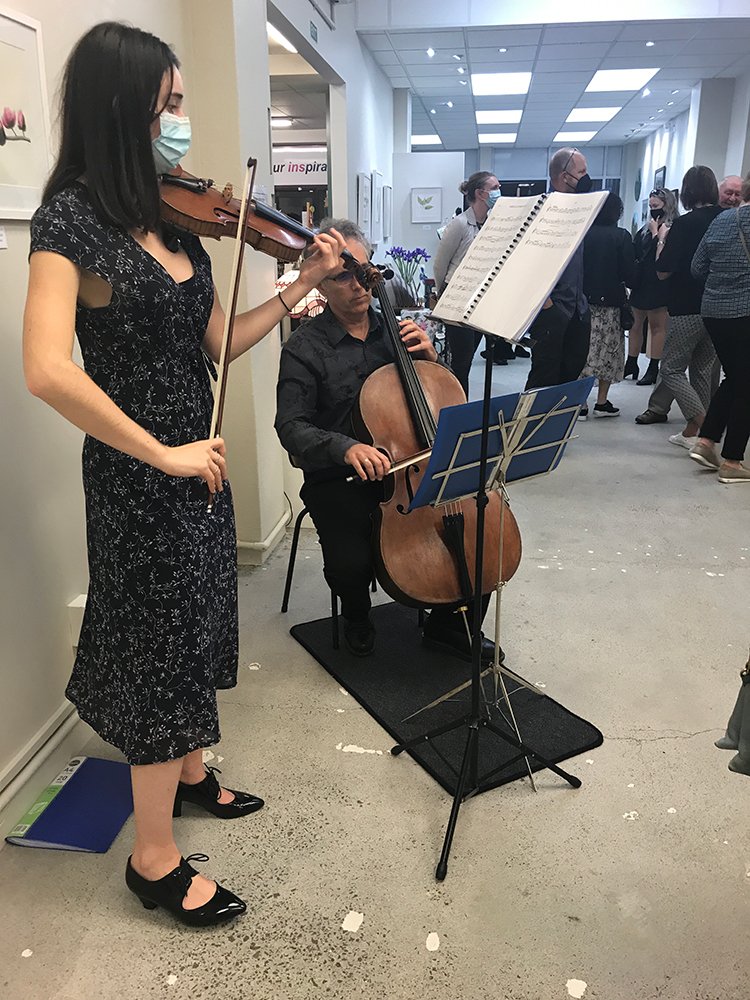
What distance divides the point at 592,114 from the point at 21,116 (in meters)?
10.0

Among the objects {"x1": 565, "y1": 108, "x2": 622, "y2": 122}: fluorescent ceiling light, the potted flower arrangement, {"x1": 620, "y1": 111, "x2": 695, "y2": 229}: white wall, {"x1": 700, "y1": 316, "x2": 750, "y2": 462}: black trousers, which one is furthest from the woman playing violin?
{"x1": 565, "y1": 108, "x2": 622, "y2": 122}: fluorescent ceiling light

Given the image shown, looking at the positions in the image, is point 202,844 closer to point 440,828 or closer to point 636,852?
point 440,828

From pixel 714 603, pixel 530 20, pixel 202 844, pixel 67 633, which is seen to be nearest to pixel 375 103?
pixel 530 20

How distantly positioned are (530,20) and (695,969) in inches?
232

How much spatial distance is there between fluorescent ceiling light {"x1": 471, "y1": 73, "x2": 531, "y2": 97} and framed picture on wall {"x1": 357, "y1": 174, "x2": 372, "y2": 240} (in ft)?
8.28

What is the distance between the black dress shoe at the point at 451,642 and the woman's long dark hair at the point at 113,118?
1.50 m

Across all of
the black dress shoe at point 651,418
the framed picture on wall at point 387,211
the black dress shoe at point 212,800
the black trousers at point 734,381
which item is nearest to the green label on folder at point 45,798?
the black dress shoe at point 212,800

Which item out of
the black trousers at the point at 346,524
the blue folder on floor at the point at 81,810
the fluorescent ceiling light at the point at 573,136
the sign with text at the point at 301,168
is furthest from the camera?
the fluorescent ceiling light at the point at 573,136

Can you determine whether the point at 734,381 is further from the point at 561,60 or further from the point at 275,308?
the point at 561,60

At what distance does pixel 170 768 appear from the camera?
1.36 m

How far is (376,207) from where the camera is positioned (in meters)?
6.39

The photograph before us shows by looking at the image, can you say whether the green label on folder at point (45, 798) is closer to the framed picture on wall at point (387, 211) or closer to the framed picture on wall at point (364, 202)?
the framed picture on wall at point (364, 202)

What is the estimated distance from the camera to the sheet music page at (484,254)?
53.7 inches

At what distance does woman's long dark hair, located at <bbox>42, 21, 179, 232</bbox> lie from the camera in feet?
3.56
